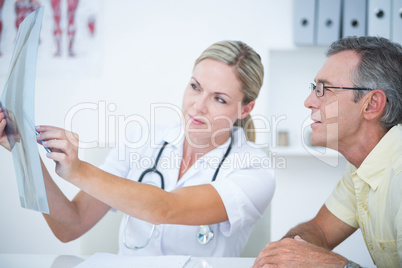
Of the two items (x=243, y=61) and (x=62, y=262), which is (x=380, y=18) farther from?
(x=62, y=262)

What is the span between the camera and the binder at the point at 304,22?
1937 mm

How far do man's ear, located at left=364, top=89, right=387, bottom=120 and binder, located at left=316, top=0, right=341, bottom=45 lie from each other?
102cm

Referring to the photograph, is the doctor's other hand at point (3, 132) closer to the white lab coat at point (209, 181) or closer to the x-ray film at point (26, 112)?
the x-ray film at point (26, 112)

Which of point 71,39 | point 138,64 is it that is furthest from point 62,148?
point 71,39

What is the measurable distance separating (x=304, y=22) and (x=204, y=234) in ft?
4.31

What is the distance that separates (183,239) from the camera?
1.14 m

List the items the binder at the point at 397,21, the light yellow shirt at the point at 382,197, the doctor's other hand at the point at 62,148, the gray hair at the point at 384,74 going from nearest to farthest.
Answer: the doctor's other hand at the point at 62,148
the light yellow shirt at the point at 382,197
the gray hair at the point at 384,74
the binder at the point at 397,21

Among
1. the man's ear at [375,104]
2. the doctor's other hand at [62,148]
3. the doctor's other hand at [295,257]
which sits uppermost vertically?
the man's ear at [375,104]

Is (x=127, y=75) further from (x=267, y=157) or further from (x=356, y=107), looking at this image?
(x=356, y=107)

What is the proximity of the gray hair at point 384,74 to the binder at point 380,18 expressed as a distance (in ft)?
3.16

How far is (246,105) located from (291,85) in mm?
908

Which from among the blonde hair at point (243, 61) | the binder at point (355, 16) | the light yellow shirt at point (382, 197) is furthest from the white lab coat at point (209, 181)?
the binder at point (355, 16)

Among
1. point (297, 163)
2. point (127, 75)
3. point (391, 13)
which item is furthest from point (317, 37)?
point (127, 75)

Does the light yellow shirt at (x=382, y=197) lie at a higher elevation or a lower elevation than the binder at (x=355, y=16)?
lower
